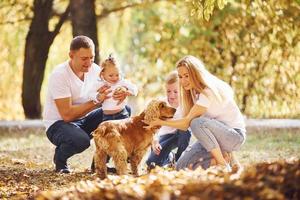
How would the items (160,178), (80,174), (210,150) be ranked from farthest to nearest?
(80,174) → (210,150) → (160,178)

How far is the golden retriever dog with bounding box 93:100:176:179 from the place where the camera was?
6730 mm

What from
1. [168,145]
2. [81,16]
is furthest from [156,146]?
[81,16]

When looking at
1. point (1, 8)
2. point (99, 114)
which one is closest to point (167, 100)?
point (99, 114)

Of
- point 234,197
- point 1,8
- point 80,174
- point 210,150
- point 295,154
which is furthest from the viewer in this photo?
point 1,8

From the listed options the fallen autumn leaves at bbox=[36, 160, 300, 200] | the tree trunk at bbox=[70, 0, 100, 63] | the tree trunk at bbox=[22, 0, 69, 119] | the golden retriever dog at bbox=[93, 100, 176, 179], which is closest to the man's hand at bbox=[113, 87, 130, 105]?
the golden retriever dog at bbox=[93, 100, 176, 179]

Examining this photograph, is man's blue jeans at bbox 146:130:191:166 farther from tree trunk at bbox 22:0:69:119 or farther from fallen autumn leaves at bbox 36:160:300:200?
tree trunk at bbox 22:0:69:119

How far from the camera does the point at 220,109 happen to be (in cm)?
686

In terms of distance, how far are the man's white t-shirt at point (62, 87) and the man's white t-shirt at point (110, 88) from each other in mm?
70

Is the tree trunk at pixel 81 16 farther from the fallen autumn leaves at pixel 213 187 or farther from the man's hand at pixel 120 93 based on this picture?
the fallen autumn leaves at pixel 213 187

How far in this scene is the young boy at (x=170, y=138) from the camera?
7.51 metres

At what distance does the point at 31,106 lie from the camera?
15.5 metres

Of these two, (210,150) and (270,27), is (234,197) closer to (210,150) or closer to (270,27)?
(210,150)

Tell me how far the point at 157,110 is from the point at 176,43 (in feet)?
31.6

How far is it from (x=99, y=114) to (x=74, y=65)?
574 mm
